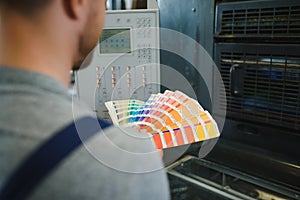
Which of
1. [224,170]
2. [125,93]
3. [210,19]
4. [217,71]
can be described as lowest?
[224,170]

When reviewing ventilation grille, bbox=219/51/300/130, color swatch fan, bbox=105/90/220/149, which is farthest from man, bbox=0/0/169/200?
ventilation grille, bbox=219/51/300/130

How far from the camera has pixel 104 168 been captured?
295 mm

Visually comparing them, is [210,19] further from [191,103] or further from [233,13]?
[191,103]

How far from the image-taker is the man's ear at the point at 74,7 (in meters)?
0.30

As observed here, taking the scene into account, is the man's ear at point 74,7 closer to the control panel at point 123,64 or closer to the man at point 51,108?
the man at point 51,108

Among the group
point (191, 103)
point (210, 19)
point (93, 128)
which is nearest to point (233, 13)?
point (210, 19)

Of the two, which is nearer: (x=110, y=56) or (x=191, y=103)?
(x=191, y=103)

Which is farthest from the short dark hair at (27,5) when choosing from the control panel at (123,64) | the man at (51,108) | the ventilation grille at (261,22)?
the control panel at (123,64)

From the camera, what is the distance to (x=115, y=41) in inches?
42.6

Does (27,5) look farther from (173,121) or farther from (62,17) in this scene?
(173,121)

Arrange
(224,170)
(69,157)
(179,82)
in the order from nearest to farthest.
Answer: (69,157), (224,170), (179,82)

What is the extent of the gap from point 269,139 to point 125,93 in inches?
20.6

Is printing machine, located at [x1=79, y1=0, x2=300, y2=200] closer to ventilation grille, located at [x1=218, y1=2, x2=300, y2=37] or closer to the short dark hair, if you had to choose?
ventilation grille, located at [x1=218, y1=2, x2=300, y2=37]

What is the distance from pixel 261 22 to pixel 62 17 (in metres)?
0.57
